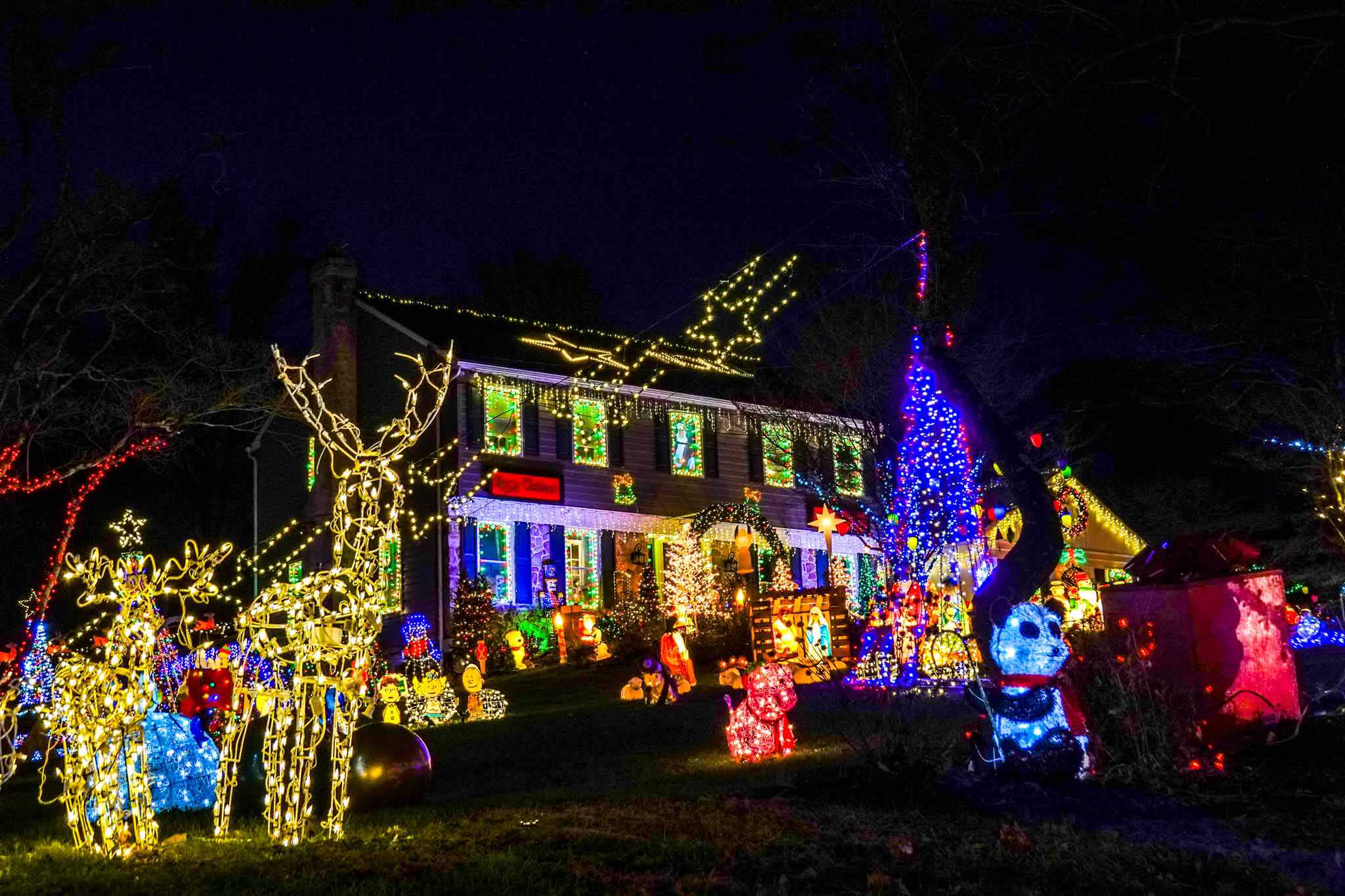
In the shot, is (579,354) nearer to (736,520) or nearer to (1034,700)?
(736,520)

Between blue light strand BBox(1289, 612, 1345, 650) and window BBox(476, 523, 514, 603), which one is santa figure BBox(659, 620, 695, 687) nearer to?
window BBox(476, 523, 514, 603)

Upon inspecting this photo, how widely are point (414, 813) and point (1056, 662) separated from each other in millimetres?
4818

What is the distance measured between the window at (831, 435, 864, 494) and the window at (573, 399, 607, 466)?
5.35m

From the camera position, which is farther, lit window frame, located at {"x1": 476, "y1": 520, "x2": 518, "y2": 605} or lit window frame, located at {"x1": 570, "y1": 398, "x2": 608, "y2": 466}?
lit window frame, located at {"x1": 570, "y1": 398, "x2": 608, "y2": 466}

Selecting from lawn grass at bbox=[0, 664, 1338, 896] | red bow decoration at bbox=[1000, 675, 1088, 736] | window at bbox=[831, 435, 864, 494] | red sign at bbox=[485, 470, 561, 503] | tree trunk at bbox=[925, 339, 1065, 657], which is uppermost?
window at bbox=[831, 435, 864, 494]

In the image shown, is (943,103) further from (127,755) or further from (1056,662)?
(127,755)

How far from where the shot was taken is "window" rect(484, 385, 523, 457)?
1073 inches

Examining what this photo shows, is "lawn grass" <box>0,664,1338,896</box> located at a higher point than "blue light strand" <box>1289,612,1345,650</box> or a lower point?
lower

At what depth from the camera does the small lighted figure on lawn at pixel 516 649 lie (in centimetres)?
2522

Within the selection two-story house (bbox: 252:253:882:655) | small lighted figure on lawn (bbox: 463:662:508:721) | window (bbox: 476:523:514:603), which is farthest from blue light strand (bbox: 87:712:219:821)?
window (bbox: 476:523:514:603)

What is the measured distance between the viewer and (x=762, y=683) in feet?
39.8

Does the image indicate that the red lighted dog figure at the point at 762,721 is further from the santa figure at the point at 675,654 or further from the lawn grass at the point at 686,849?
the santa figure at the point at 675,654

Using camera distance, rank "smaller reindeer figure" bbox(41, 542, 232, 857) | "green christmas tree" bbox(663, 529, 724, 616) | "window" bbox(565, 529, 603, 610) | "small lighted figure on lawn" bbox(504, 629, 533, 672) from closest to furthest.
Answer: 1. "smaller reindeer figure" bbox(41, 542, 232, 857)
2. "small lighted figure on lawn" bbox(504, 629, 533, 672)
3. "window" bbox(565, 529, 603, 610)
4. "green christmas tree" bbox(663, 529, 724, 616)

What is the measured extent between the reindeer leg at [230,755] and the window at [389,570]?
1065 mm
